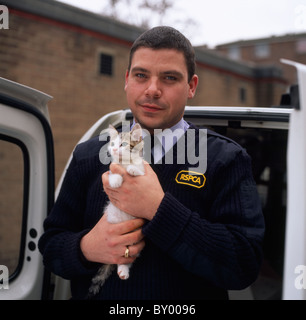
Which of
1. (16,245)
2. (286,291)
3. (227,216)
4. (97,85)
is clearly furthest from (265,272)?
(97,85)

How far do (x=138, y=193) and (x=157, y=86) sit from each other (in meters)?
0.54

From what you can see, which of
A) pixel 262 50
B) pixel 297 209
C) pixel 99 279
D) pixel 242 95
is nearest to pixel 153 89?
pixel 297 209

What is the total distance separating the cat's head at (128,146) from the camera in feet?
4.86

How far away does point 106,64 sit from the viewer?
9016 mm

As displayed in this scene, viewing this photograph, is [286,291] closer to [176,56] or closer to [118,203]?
[118,203]

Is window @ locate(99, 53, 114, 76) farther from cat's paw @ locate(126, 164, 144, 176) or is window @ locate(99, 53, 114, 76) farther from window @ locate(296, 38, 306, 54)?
window @ locate(296, 38, 306, 54)

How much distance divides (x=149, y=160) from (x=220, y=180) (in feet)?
1.25

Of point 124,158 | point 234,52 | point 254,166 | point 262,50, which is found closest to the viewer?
point 124,158

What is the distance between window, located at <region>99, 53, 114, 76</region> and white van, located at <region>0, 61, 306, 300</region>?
5.64 m

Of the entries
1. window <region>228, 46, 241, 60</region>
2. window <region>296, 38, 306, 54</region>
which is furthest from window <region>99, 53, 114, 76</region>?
window <region>228, 46, 241, 60</region>

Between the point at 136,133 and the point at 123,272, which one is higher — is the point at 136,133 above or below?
above

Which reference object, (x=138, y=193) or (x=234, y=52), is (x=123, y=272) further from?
(x=234, y=52)
